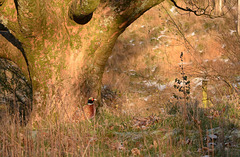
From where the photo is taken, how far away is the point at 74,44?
216 inches

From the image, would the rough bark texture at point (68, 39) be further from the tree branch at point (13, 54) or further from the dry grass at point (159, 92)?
the dry grass at point (159, 92)

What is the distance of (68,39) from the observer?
17.9 feet

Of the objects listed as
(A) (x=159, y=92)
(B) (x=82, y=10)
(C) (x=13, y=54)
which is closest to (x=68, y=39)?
(B) (x=82, y=10)

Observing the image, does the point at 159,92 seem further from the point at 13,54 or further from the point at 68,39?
the point at 13,54

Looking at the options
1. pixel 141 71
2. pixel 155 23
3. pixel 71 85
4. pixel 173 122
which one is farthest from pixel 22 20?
pixel 155 23

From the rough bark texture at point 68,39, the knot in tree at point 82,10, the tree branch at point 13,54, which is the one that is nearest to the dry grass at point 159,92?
the rough bark texture at point 68,39

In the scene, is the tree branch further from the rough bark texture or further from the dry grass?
the dry grass

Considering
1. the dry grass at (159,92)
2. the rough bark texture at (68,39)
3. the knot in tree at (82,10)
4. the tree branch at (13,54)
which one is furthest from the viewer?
the tree branch at (13,54)

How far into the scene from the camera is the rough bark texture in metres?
5.05

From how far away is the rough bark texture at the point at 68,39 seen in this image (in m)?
5.05

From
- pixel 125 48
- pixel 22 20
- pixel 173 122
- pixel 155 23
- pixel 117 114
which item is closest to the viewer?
pixel 173 122

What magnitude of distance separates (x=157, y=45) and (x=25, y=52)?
7.97 m

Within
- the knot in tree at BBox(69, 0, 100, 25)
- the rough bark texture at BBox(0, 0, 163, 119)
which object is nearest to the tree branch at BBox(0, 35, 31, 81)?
the rough bark texture at BBox(0, 0, 163, 119)

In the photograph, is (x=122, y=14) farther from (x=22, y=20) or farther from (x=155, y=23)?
(x=155, y=23)
